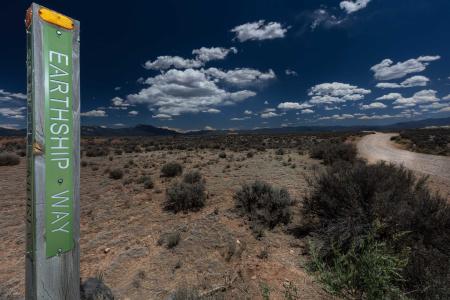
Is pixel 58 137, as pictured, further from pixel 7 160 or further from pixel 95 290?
pixel 7 160

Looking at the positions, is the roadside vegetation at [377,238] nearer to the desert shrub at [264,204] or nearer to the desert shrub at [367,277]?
the desert shrub at [367,277]

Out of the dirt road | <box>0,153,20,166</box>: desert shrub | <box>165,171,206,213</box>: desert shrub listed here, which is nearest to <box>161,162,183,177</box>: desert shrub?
<box>165,171,206,213</box>: desert shrub

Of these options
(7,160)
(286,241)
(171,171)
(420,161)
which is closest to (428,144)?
(420,161)

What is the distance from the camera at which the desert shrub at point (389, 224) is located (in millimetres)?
2768

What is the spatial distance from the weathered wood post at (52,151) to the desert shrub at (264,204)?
4271 millimetres

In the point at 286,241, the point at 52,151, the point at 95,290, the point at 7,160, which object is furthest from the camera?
the point at 7,160

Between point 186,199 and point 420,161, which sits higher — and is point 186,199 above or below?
below

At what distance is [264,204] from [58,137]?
5.05m

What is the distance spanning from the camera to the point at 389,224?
3.87 metres

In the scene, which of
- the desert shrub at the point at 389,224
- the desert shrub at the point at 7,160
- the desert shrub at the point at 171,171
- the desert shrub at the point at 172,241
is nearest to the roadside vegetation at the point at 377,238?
the desert shrub at the point at 389,224

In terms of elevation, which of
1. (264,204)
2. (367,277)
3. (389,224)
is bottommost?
(264,204)

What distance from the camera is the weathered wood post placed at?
182cm

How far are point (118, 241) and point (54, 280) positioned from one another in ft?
11.6

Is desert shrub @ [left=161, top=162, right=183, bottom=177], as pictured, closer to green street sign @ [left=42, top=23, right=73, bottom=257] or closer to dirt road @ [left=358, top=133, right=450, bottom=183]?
dirt road @ [left=358, top=133, right=450, bottom=183]
